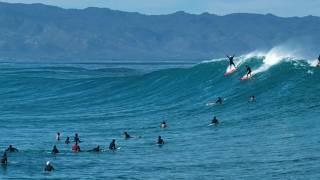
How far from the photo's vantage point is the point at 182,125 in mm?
48500

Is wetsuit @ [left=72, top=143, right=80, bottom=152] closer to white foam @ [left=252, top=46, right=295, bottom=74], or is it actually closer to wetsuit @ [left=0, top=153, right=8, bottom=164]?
wetsuit @ [left=0, top=153, right=8, bottom=164]

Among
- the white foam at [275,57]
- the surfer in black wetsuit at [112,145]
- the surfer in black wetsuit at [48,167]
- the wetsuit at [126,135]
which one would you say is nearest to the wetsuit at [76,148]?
the surfer in black wetsuit at [112,145]

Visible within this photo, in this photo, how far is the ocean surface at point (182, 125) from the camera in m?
34.7

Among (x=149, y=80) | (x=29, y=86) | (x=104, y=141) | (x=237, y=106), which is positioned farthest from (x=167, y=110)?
(x=29, y=86)

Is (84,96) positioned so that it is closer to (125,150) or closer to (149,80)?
(149,80)

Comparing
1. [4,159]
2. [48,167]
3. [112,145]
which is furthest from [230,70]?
[48,167]

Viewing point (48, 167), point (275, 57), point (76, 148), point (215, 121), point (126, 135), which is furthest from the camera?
point (275, 57)

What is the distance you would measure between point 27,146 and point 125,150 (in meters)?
5.60

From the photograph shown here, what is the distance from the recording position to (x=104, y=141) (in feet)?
148

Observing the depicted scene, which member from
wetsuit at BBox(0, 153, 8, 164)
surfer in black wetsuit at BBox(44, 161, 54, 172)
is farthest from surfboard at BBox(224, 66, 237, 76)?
surfer in black wetsuit at BBox(44, 161, 54, 172)

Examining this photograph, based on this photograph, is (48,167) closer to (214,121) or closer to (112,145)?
(112,145)

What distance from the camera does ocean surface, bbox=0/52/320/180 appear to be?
34656 mm

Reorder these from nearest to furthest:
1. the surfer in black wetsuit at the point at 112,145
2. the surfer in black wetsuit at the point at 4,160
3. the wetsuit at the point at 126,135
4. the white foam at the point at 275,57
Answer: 1. the surfer in black wetsuit at the point at 4,160
2. the surfer in black wetsuit at the point at 112,145
3. the wetsuit at the point at 126,135
4. the white foam at the point at 275,57

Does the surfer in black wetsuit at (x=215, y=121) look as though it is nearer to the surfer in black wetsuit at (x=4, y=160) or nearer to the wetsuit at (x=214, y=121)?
the wetsuit at (x=214, y=121)
